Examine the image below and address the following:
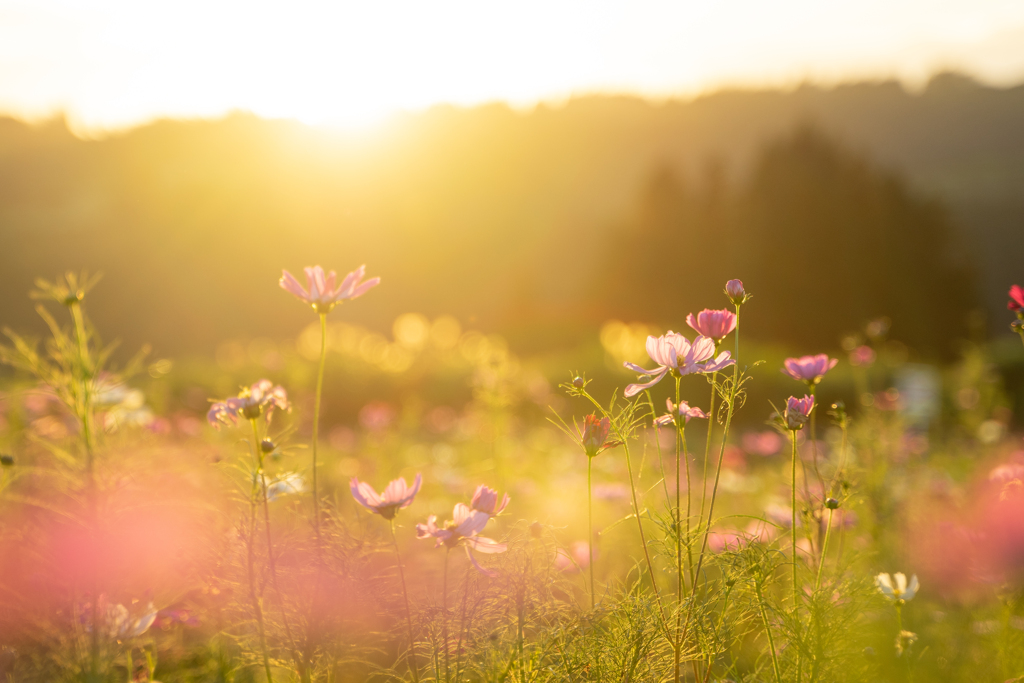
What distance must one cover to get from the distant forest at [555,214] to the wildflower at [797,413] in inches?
469

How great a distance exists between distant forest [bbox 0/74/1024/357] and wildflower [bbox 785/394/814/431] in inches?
469

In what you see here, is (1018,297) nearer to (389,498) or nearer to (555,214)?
(389,498)

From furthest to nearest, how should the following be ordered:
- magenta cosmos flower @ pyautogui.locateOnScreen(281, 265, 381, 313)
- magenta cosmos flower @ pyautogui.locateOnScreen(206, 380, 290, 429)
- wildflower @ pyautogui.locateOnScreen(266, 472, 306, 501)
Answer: wildflower @ pyautogui.locateOnScreen(266, 472, 306, 501) → magenta cosmos flower @ pyautogui.locateOnScreen(281, 265, 381, 313) → magenta cosmos flower @ pyautogui.locateOnScreen(206, 380, 290, 429)

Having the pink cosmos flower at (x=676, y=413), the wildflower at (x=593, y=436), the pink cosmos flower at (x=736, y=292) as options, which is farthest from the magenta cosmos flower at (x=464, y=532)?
the pink cosmos flower at (x=736, y=292)

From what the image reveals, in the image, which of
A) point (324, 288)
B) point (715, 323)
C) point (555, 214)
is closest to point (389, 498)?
point (324, 288)

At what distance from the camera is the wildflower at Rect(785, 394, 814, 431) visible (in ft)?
4.09

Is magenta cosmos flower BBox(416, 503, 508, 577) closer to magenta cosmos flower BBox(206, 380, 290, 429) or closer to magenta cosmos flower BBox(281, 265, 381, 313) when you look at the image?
magenta cosmos flower BBox(206, 380, 290, 429)

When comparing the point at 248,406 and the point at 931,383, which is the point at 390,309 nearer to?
the point at 931,383

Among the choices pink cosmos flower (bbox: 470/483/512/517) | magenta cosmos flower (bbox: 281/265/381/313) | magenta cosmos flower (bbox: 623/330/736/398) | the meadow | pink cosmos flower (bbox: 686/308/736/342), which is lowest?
the meadow

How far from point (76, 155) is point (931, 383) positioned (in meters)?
34.3

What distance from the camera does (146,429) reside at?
2.68m

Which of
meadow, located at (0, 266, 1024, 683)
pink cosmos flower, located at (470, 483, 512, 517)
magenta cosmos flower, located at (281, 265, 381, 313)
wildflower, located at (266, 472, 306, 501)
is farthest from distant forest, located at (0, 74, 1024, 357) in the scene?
pink cosmos flower, located at (470, 483, 512, 517)

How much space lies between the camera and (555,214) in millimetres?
30453

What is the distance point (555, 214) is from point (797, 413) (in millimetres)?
29811
